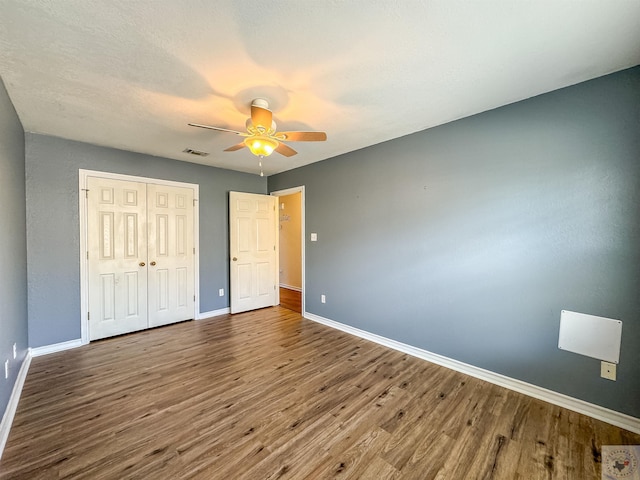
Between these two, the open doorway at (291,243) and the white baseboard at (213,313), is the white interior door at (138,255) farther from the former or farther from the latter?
the open doorway at (291,243)

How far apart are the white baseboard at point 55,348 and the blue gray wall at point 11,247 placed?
1.04 ft

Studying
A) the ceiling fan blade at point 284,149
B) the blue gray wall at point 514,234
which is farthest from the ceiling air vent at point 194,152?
the blue gray wall at point 514,234

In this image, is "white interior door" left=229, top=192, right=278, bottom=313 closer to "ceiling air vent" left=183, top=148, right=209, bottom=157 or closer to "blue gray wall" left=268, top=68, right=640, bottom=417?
"ceiling air vent" left=183, top=148, right=209, bottom=157

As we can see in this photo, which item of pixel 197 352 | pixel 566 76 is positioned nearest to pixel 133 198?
pixel 197 352

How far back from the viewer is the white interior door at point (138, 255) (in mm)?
3252

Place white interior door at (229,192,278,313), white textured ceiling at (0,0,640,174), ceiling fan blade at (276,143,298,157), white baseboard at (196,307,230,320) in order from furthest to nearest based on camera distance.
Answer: white interior door at (229,192,278,313) < white baseboard at (196,307,230,320) < ceiling fan blade at (276,143,298,157) < white textured ceiling at (0,0,640,174)

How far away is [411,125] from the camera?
2.70 meters

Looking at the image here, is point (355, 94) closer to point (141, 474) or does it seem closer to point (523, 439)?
point (523, 439)

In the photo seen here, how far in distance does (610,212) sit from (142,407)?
3833mm

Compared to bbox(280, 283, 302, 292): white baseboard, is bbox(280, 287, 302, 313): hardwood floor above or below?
below

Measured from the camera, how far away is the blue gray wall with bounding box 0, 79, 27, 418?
1.83 meters

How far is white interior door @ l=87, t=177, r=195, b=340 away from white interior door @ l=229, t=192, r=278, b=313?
0.65m

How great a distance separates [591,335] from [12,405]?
4.41m

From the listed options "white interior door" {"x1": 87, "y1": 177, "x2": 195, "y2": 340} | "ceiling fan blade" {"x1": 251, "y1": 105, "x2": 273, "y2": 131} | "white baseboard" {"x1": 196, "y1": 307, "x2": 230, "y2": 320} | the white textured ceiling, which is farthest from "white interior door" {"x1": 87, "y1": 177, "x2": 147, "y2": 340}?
"ceiling fan blade" {"x1": 251, "y1": 105, "x2": 273, "y2": 131}
